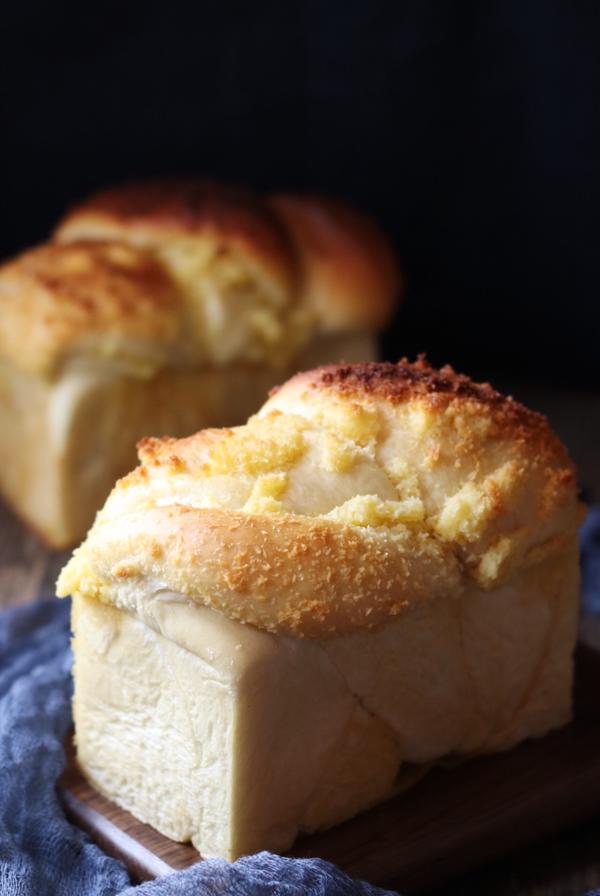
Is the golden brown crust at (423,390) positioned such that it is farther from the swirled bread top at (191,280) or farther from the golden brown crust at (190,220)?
the golden brown crust at (190,220)

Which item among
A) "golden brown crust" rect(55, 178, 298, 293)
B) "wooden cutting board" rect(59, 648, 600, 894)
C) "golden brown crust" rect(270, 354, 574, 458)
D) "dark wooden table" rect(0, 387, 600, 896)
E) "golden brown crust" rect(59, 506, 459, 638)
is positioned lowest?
"dark wooden table" rect(0, 387, 600, 896)

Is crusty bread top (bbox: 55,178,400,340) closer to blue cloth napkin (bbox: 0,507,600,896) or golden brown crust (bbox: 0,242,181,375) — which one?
golden brown crust (bbox: 0,242,181,375)

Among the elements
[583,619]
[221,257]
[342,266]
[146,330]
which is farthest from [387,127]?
[583,619]

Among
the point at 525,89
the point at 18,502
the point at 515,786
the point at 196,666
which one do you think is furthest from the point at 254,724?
the point at 525,89

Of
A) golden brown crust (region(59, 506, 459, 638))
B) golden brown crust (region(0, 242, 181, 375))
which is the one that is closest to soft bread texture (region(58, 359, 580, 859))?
golden brown crust (region(59, 506, 459, 638))

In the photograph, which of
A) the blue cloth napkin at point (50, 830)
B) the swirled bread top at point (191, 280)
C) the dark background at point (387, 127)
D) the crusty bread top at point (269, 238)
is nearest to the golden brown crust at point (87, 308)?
the swirled bread top at point (191, 280)
